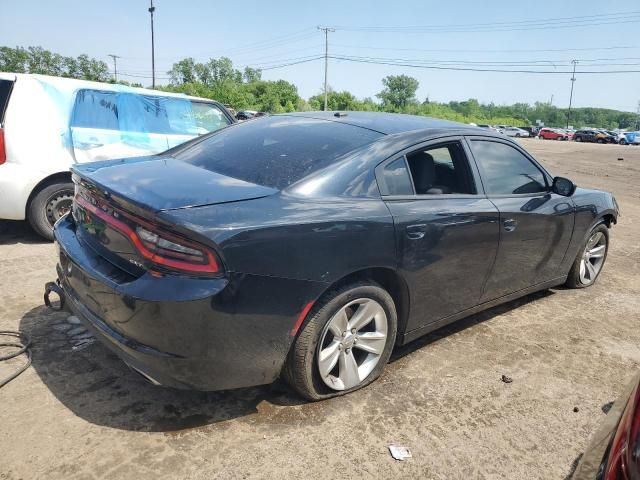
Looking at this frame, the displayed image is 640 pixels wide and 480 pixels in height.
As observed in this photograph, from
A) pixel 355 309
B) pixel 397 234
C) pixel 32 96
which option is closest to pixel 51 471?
pixel 355 309

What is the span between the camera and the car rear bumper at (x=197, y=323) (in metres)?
2.18

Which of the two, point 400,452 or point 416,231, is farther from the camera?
point 416,231

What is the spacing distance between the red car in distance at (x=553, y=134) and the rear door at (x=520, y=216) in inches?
2485

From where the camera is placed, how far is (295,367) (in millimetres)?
2598

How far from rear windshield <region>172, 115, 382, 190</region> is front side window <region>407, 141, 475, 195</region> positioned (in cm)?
35

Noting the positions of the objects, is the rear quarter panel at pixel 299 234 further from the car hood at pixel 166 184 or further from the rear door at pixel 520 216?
the rear door at pixel 520 216

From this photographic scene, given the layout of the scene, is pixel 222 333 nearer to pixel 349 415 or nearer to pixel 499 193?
pixel 349 415

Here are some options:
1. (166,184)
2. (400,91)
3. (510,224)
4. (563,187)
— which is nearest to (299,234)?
(166,184)

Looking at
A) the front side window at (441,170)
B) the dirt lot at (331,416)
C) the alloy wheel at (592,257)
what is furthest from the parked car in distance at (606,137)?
the front side window at (441,170)

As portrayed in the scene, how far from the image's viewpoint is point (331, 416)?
2.70m

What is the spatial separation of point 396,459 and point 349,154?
1.62 m

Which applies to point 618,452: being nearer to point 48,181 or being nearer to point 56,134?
point 48,181

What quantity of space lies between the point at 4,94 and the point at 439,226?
4.58 meters

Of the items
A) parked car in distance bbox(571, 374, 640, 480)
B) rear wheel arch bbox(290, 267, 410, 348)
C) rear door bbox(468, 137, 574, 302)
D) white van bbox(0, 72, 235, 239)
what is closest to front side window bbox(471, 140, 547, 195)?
rear door bbox(468, 137, 574, 302)
